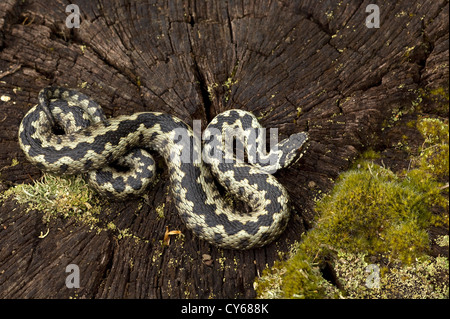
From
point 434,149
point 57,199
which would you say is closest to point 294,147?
point 434,149

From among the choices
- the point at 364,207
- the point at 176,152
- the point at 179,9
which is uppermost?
the point at 179,9

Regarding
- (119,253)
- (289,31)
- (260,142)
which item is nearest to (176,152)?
(260,142)

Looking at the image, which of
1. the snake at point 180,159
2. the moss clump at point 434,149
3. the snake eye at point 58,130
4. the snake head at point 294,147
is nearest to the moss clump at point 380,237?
the moss clump at point 434,149

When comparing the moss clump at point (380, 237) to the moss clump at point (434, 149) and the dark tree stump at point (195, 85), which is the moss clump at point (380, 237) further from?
the dark tree stump at point (195, 85)

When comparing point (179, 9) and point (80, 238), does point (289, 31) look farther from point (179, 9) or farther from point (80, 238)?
point (80, 238)

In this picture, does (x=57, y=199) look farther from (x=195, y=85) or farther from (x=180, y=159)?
(x=195, y=85)

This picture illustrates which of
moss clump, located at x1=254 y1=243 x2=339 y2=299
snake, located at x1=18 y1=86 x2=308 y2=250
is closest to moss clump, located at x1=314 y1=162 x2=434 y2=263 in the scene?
moss clump, located at x1=254 y1=243 x2=339 y2=299

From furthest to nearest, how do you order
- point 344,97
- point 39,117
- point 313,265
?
point 39,117, point 344,97, point 313,265

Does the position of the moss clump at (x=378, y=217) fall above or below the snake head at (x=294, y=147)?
below
